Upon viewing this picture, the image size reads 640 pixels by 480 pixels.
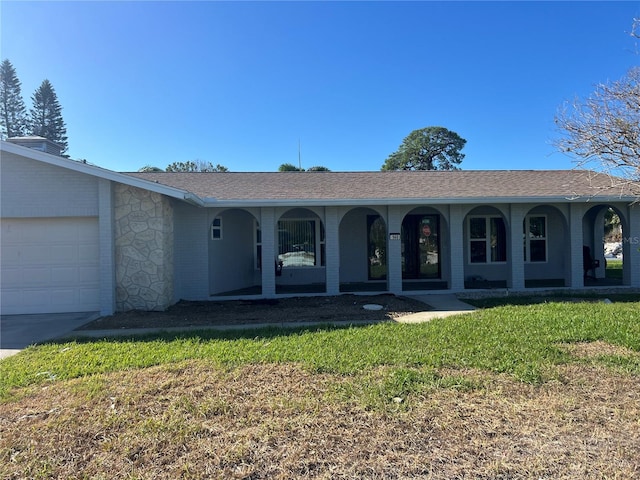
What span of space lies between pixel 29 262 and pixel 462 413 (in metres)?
9.87

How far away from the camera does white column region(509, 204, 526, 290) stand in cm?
1140

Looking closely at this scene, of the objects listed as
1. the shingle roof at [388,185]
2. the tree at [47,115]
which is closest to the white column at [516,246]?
the shingle roof at [388,185]

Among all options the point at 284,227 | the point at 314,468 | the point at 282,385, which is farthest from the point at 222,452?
the point at 284,227

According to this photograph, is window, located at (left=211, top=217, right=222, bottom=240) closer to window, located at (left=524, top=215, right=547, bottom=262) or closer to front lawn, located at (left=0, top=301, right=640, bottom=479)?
front lawn, located at (left=0, top=301, right=640, bottom=479)

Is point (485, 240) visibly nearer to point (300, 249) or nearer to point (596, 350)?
point (300, 249)

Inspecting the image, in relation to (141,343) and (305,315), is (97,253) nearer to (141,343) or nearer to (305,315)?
(141,343)

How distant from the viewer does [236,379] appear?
4438 millimetres

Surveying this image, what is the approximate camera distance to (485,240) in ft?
46.1

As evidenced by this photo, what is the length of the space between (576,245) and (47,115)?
53.8 metres

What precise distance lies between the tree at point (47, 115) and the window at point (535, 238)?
161 feet

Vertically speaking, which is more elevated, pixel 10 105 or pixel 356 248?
pixel 10 105

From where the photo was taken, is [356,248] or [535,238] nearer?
[356,248]

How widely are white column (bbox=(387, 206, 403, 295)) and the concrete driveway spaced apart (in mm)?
7551

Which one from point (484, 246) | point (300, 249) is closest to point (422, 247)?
point (484, 246)
